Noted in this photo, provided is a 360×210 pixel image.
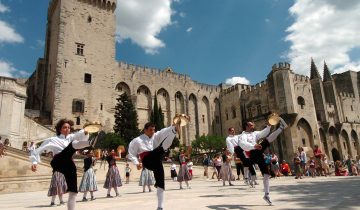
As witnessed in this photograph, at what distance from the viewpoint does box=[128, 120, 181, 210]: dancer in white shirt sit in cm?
556

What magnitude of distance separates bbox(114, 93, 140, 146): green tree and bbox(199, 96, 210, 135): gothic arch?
47.6 feet

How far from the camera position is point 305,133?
36312mm

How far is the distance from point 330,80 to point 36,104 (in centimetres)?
4149

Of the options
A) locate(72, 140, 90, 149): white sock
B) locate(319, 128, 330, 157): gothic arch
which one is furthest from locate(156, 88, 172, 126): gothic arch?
locate(72, 140, 90, 149): white sock

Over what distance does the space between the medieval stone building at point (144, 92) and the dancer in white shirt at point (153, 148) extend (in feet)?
92.7

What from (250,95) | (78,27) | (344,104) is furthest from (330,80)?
(78,27)

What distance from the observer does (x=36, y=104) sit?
120ft

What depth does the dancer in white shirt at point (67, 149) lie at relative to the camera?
16.2 feet

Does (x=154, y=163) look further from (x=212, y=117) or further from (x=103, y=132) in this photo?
(x=212, y=117)

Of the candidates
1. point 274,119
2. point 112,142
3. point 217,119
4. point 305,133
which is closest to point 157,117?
point 112,142

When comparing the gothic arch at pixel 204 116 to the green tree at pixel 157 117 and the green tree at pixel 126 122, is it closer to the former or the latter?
the green tree at pixel 157 117

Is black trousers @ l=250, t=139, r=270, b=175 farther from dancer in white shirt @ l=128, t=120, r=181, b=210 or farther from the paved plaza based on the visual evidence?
dancer in white shirt @ l=128, t=120, r=181, b=210

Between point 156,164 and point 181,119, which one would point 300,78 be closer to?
point 181,119

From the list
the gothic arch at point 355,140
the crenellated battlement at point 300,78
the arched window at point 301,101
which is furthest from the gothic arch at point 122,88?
the gothic arch at point 355,140
